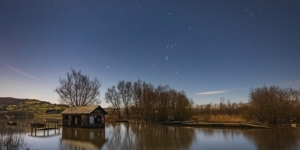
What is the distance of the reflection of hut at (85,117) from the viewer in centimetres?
3419

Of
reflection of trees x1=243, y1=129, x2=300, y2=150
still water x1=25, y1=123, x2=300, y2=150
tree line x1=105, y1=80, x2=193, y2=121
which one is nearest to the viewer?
reflection of trees x1=243, y1=129, x2=300, y2=150

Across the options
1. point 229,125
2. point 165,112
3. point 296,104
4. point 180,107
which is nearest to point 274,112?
point 296,104

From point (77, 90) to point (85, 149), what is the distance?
1590 inches

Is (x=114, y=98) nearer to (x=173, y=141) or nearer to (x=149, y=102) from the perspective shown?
A: (x=149, y=102)

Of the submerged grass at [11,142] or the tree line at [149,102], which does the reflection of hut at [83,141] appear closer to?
the submerged grass at [11,142]

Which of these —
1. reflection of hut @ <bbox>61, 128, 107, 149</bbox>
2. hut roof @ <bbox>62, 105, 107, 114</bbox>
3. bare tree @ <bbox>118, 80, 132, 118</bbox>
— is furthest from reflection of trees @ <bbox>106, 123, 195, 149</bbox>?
bare tree @ <bbox>118, 80, 132, 118</bbox>

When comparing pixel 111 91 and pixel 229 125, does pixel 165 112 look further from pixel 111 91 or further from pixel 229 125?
pixel 111 91

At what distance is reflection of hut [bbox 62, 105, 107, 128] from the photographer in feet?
112

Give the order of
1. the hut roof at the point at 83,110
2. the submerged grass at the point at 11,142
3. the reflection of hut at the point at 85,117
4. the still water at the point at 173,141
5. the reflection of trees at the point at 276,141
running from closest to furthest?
the submerged grass at the point at 11,142, the reflection of trees at the point at 276,141, the still water at the point at 173,141, the reflection of hut at the point at 85,117, the hut roof at the point at 83,110

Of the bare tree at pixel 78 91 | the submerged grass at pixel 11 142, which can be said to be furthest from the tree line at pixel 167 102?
the submerged grass at pixel 11 142

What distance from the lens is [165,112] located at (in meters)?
49.4

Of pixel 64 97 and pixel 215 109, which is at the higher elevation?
pixel 64 97

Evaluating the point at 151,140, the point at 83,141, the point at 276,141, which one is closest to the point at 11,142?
the point at 83,141

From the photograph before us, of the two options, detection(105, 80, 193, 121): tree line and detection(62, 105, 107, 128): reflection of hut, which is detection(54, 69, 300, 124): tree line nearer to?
detection(105, 80, 193, 121): tree line
